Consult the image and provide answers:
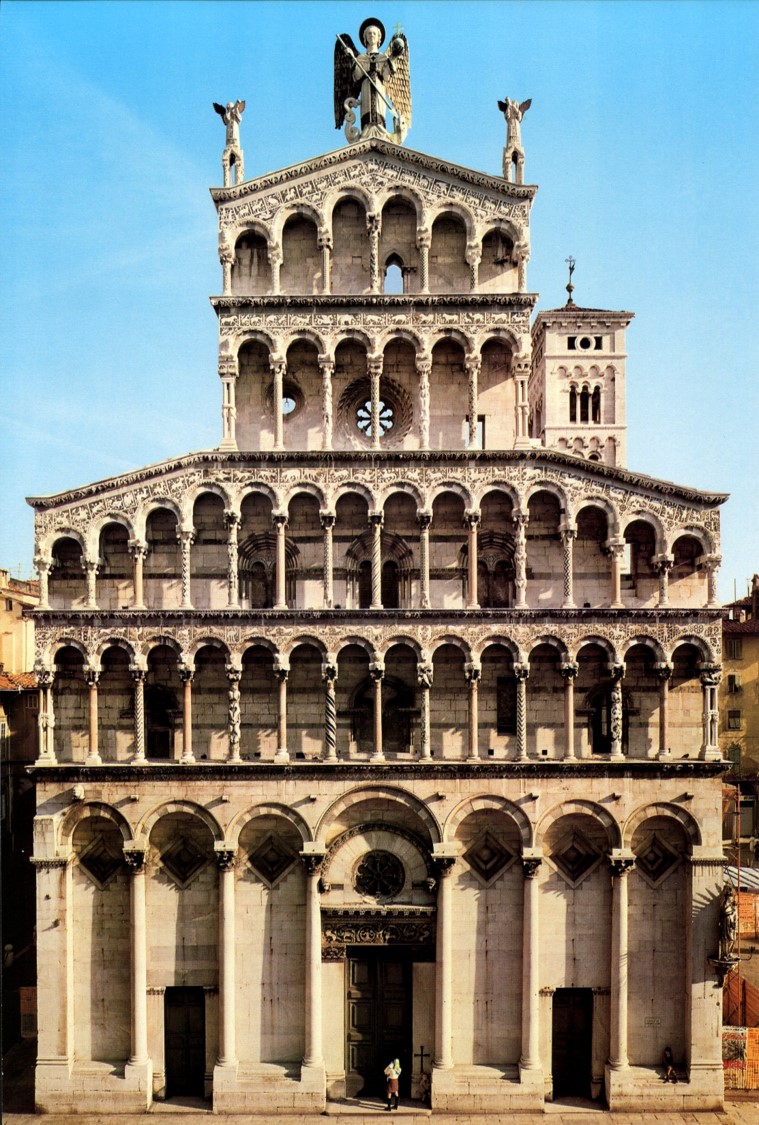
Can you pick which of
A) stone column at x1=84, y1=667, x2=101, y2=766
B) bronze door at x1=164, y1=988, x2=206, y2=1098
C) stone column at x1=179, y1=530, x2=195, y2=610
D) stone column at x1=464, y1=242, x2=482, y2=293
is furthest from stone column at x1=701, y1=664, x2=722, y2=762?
stone column at x1=84, y1=667, x2=101, y2=766

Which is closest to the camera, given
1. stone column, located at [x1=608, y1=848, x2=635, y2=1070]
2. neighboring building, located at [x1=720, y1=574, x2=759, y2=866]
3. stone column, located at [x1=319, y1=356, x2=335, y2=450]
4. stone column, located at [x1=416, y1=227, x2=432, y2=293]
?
stone column, located at [x1=608, y1=848, x2=635, y2=1070]

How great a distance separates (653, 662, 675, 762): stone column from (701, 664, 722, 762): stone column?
83 cm

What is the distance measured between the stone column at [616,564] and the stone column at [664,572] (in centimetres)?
91

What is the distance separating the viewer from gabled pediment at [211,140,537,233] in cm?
2220

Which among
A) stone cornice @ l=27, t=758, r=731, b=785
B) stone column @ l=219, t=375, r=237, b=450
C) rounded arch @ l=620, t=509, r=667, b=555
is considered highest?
stone column @ l=219, t=375, r=237, b=450

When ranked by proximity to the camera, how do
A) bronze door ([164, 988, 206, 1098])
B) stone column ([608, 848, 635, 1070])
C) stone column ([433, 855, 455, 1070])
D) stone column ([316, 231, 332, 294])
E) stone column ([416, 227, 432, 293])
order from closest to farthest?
stone column ([433, 855, 455, 1070]) → stone column ([608, 848, 635, 1070]) → bronze door ([164, 988, 206, 1098]) → stone column ([416, 227, 432, 293]) → stone column ([316, 231, 332, 294])

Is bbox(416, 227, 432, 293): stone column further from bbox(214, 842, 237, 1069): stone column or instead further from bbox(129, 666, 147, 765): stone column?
bbox(214, 842, 237, 1069): stone column

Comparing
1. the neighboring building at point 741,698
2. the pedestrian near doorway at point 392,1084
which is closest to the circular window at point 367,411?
the pedestrian near doorway at point 392,1084

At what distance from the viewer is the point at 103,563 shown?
72.4 feet

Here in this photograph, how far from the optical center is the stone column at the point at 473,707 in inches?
831

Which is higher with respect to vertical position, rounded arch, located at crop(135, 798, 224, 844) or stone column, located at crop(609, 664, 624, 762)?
stone column, located at crop(609, 664, 624, 762)

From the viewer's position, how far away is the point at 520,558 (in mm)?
21391

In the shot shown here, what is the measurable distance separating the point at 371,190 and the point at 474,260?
9.91ft

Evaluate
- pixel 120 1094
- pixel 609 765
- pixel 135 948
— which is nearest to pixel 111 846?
pixel 135 948
